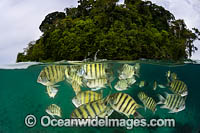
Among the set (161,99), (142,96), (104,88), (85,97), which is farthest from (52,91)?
(161,99)

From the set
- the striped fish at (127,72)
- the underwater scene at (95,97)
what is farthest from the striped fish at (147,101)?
the striped fish at (127,72)

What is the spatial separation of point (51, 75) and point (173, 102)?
3.65 m

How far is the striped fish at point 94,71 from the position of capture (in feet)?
34.4

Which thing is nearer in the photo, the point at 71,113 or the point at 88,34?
the point at 71,113

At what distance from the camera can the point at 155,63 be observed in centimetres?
1127

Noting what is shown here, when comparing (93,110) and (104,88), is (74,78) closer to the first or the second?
(104,88)

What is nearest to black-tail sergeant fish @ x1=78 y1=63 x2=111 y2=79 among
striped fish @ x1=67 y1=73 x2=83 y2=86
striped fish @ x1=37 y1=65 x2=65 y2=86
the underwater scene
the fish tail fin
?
the underwater scene

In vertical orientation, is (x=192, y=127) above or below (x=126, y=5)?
below

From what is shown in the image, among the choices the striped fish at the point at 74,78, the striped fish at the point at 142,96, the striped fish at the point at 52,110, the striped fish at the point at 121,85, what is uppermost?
the striped fish at the point at 74,78

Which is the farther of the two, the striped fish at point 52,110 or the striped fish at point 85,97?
the striped fish at point 52,110

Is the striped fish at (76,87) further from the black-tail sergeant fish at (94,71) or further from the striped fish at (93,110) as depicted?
the striped fish at (93,110)

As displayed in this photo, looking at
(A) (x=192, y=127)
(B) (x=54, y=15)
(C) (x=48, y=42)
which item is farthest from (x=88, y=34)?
(A) (x=192, y=127)

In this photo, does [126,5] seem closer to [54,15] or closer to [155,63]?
[54,15]

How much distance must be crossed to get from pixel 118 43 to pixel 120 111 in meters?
6.46
